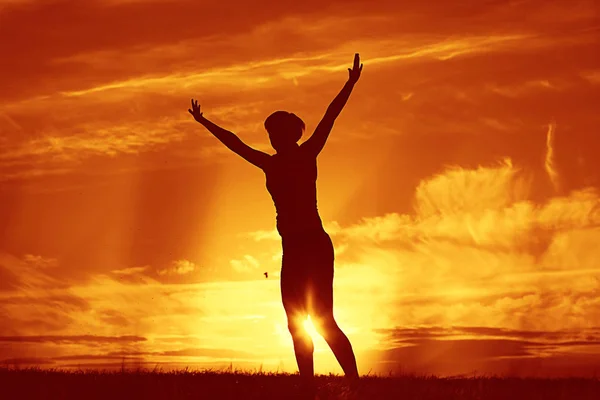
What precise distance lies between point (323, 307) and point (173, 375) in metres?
3.85

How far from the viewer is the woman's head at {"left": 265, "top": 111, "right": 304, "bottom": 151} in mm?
11117

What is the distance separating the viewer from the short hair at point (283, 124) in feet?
36.4

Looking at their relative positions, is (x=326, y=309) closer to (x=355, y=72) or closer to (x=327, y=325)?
(x=327, y=325)

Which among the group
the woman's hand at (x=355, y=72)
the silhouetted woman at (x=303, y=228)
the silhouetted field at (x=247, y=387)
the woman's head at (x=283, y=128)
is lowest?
the silhouetted field at (x=247, y=387)

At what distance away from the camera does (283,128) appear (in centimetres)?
1112

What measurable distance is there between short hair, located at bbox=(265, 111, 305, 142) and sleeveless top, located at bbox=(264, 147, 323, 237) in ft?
0.71

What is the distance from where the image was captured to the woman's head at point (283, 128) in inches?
438

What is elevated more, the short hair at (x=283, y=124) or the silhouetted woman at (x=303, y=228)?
the short hair at (x=283, y=124)

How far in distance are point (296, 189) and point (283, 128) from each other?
0.69m

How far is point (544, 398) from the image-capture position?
11.8 meters

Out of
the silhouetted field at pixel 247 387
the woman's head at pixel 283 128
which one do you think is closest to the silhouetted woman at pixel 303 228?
the woman's head at pixel 283 128

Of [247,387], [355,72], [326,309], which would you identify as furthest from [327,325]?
[355,72]

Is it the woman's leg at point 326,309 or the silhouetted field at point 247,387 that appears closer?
the woman's leg at point 326,309

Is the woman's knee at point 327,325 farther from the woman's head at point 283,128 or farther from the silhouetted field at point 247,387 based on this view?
the woman's head at point 283,128
